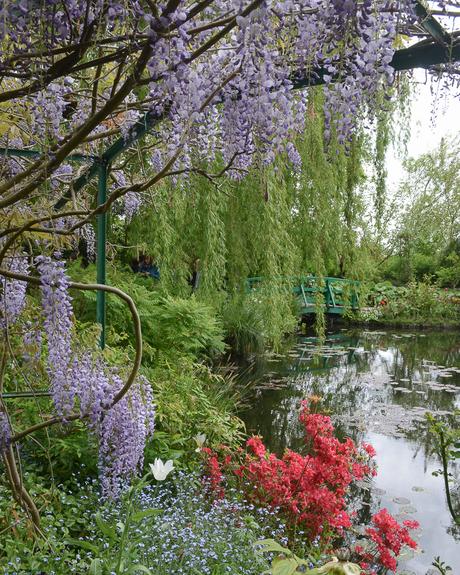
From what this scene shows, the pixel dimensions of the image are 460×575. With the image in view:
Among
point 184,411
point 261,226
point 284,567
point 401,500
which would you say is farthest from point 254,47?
point 401,500

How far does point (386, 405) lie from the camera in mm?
6352

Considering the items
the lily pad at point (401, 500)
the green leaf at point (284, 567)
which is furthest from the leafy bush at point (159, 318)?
the green leaf at point (284, 567)

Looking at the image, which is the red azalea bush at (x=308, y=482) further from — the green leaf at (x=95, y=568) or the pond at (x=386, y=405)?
the green leaf at (x=95, y=568)

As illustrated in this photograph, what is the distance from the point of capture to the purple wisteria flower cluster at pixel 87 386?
1.46m

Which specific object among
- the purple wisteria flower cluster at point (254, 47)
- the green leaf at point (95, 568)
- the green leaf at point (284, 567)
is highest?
the purple wisteria flower cluster at point (254, 47)

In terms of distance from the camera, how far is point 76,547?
2.22 metres

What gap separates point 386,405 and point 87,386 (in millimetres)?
5193

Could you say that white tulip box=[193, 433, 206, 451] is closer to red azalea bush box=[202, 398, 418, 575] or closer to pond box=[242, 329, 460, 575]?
red azalea bush box=[202, 398, 418, 575]

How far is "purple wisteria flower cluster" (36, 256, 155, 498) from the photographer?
4.80 ft

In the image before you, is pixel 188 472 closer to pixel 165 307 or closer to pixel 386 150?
pixel 165 307

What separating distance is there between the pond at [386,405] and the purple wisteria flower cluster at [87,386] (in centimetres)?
199

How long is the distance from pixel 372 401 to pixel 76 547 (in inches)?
190

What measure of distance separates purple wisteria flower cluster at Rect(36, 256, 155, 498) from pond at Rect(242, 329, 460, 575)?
1.99 m

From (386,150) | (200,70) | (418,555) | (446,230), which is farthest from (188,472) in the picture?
(446,230)
